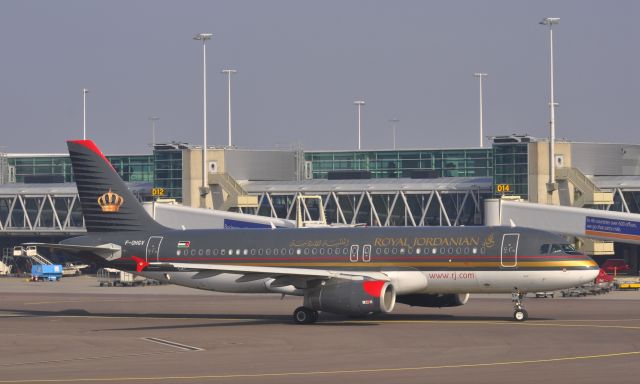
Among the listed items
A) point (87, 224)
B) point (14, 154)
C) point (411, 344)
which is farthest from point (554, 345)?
point (14, 154)

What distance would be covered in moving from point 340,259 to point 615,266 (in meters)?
56.6

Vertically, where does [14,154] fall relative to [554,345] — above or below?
above

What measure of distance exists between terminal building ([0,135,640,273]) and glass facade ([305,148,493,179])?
13 cm

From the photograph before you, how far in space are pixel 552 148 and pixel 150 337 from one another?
225 ft

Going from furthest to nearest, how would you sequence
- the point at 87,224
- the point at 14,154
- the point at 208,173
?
the point at 14,154 < the point at 208,173 < the point at 87,224

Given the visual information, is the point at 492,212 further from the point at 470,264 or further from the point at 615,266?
the point at 470,264

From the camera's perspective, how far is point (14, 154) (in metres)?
163

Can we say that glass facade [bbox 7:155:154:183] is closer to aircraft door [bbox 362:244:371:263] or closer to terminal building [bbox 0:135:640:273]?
terminal building [bbox 0:135:640:273]

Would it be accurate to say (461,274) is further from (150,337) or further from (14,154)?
(14,154)

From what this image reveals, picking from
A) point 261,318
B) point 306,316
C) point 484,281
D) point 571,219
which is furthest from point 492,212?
point 306,316

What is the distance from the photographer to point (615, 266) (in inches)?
4269

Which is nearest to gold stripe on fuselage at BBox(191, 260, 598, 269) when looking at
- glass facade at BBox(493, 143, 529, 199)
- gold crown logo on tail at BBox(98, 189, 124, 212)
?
gold crown logo on tail at BBox(98, 189, 124, 212)

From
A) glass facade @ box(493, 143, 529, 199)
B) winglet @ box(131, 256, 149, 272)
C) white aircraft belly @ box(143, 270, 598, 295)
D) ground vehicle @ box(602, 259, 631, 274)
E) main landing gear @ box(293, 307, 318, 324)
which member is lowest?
ground vehicle @ box(602, 259, 631, 274)

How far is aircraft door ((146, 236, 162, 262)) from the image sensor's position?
206 ft
